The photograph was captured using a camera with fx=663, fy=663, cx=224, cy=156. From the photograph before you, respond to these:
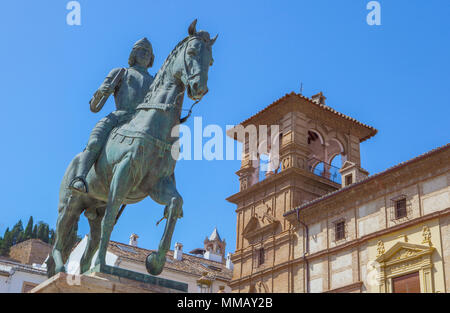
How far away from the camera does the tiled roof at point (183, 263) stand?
4156 cm

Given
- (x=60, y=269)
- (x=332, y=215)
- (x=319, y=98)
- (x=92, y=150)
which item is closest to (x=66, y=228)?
(x=60, y=269)

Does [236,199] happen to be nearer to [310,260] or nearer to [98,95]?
[310,260]

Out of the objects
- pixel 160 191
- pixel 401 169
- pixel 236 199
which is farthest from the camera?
pixel 236 199

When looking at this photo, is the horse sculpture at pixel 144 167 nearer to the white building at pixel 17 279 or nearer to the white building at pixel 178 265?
the white building at pixel 178 265

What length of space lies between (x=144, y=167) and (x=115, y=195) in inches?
16.7

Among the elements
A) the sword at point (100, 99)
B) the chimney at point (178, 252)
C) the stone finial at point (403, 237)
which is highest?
the chimney at point (178, 252)

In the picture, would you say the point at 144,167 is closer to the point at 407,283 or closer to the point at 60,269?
the point at 60,269

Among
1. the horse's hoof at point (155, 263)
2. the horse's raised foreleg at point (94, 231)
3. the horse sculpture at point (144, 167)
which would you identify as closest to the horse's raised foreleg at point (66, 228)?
the horse sculpture at point (144, 167)

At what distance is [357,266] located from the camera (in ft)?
94.4

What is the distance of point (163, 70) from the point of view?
7473mm

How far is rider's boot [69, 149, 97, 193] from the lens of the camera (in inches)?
281

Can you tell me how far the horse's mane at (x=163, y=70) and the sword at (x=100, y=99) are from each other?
470mm

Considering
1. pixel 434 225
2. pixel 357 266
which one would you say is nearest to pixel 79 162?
pixel 434 225
